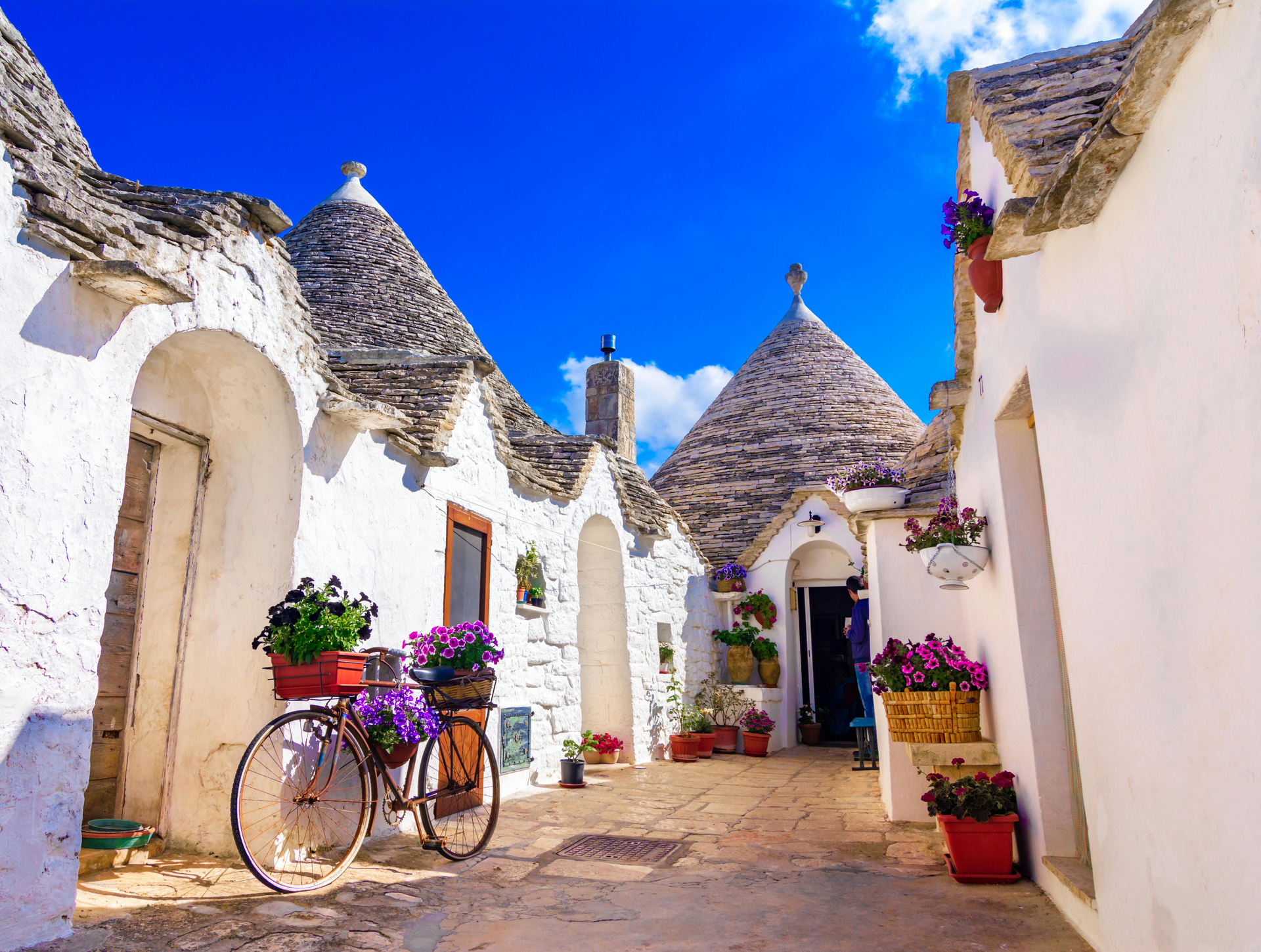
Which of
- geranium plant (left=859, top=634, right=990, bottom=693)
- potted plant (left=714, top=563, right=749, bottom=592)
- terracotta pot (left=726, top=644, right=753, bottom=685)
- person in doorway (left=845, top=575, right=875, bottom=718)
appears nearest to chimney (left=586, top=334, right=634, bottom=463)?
potted plant (left=714, top=563, right=749, bottom=592)

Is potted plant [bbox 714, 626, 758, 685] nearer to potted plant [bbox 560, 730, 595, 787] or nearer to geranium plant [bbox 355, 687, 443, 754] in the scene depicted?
potted plant [bbox 560, 730, 595, 787]

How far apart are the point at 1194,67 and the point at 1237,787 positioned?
161cm

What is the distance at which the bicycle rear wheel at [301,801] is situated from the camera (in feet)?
12.8

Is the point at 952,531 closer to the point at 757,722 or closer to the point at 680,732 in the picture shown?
the point at 680,732

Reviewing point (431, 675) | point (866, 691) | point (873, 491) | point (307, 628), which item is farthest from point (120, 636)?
point (866, 691)

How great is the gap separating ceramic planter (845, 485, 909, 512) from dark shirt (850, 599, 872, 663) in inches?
75.9

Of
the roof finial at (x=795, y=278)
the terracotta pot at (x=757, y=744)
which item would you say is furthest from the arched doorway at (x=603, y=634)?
the roof finial at (x=795, y=278)

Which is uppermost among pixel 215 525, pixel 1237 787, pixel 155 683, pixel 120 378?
pixel 120 378

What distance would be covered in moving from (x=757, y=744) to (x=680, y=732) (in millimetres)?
982

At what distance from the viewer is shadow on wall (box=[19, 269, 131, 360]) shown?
3035 millimetres

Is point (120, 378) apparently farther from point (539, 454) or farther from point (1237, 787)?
point (539, 454)

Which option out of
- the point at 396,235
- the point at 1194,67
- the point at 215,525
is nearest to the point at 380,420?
the point at 215,525

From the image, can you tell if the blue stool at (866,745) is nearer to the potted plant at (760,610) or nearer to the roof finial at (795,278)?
the potted plant at (760,610)

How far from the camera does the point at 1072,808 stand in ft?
12.3
